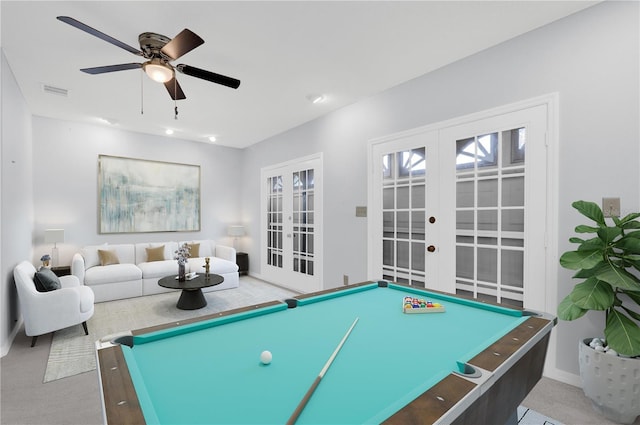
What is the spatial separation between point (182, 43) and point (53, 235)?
4.10 m

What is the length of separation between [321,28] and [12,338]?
4.26 meters

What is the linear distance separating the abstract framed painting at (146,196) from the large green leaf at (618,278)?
6.17m

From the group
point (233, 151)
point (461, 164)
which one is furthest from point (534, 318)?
point (233, 151)

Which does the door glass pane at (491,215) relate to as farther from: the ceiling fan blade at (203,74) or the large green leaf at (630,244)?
the ceiling fan blade at (203,74)

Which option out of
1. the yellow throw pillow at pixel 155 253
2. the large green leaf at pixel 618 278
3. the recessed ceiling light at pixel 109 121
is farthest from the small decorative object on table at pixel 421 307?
the recessed ceiling light at pixel 109 121

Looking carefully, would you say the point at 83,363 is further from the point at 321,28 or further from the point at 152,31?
the point at 321,28

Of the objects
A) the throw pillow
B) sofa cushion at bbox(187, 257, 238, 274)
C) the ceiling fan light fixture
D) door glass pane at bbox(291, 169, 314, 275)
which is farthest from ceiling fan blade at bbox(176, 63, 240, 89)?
sofa cushion at bbox(187, 257, 238, 274)

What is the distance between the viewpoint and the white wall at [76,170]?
188 inches

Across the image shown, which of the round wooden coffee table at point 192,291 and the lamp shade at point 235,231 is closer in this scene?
the round wooden coffee table at point 192,291

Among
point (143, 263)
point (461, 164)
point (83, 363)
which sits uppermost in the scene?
point (461, 164)

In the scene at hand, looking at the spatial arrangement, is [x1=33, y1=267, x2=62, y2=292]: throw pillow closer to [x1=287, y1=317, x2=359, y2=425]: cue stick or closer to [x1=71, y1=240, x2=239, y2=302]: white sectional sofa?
[x1=71, y1=240, x2=239, y2=302]: white sectional sofa

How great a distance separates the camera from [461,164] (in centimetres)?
297

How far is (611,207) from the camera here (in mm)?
2111

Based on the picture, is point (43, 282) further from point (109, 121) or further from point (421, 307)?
point (421, 307)
